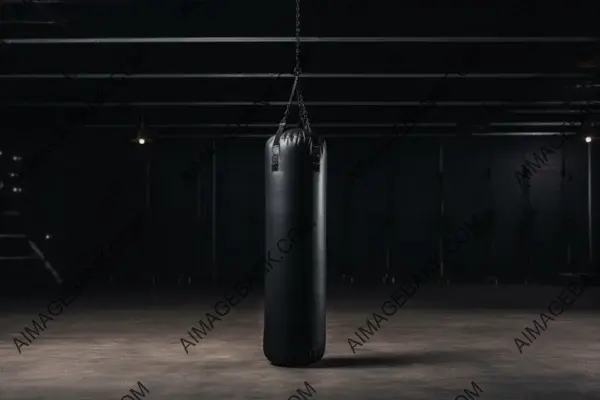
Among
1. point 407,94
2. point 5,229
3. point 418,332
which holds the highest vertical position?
point 407,94

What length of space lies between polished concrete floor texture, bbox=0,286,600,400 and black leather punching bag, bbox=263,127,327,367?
251mm

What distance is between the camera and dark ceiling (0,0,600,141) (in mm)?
7605

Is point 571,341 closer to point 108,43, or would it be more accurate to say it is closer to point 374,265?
point 108,43

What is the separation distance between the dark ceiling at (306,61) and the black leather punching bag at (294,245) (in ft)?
6.87

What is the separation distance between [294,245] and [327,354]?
1367mm

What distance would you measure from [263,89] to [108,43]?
278 centimetres

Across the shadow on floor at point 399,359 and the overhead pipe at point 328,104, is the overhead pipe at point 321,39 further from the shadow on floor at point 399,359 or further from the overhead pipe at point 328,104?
the overhead pipe at point 328,104

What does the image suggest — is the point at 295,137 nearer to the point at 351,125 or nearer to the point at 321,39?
the point at 321,39

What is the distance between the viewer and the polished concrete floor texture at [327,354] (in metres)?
5.43

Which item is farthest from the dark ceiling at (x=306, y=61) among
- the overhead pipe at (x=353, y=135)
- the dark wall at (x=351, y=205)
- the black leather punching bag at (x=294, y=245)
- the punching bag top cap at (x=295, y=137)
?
the dark wall at (x=351, y=205)

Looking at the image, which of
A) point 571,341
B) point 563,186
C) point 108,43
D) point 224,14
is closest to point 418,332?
point 571,341

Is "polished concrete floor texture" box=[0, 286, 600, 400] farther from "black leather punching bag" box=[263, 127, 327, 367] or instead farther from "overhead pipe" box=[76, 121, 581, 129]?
"overhead pipe" box=[76, 121, 581, 129]

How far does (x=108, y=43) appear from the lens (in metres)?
8.57

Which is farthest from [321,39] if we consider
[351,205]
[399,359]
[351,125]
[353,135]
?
[351,205]
